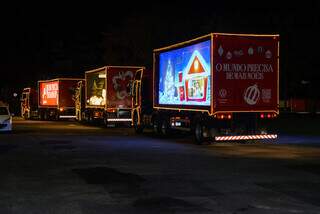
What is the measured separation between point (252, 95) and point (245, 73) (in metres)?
0.85

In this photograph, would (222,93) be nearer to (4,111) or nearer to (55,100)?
(4,111)

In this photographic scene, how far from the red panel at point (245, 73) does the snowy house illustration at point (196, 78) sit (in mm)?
587

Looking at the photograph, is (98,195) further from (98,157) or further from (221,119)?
(221,119)

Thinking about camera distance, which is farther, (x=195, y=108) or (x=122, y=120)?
(x=122, y=120)

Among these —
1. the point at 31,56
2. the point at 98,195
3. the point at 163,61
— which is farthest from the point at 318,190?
the point at 31,56

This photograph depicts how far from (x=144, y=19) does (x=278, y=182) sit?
39430 millimetres

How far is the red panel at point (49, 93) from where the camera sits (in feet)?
151

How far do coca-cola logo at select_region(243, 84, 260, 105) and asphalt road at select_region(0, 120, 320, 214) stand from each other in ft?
5.33

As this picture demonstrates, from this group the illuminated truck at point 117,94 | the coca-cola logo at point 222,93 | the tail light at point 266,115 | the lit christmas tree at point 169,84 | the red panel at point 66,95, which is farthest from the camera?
the red panel at point 66,95

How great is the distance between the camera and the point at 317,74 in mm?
55219

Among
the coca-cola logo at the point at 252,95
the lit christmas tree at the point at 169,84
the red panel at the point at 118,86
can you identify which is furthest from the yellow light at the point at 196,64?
the red panel at the point at 118,86

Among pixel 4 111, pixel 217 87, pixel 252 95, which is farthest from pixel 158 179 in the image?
pixel 4 111

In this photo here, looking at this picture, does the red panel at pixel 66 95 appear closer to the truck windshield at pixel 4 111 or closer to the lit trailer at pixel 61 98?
the lit trailer at pixel 61 98

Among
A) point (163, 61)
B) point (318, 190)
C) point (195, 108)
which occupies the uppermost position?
point (163, 61)
